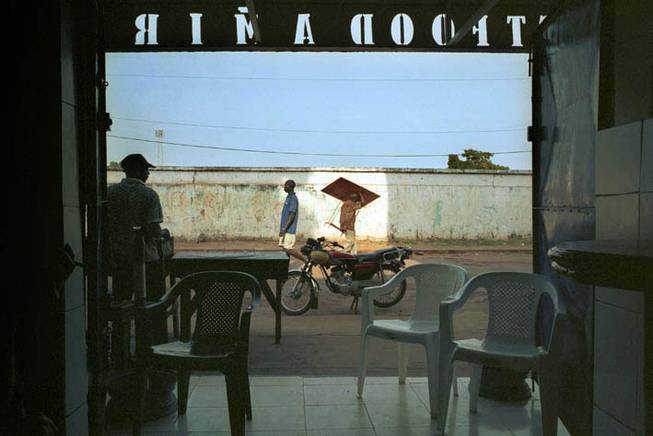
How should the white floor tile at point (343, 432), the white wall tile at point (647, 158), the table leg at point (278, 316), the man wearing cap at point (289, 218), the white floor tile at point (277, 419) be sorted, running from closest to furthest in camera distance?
the white wall tile at point (647, 158) → the white floor tile at point (343, 432) → the white floor tile at point (277, 419) → the table leg at point (278, 316) → the man wearing cap at point (289, 218)

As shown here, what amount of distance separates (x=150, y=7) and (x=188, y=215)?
16123 millimetres

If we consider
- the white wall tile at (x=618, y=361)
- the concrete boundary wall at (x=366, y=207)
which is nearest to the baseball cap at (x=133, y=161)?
the white wall tile at (x=618, y=361)

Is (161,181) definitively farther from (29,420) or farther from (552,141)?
(29,420)

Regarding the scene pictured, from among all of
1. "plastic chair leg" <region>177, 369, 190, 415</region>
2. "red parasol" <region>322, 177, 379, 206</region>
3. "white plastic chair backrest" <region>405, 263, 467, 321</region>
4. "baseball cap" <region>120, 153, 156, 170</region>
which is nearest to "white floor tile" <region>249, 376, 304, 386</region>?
"plastic chair leg" <region>177, 369, 190, 415</region>

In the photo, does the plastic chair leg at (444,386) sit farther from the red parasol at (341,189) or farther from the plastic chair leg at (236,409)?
the red parasol at (341,189)

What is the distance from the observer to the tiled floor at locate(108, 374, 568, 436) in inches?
145

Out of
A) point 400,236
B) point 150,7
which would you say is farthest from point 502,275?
point 400,236

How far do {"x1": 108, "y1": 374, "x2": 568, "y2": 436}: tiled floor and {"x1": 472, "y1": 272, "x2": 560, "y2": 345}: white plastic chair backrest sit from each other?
51cm

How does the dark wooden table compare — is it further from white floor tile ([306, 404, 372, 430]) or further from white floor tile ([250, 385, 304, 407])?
white floor tile ([306, 404, 372, 430])

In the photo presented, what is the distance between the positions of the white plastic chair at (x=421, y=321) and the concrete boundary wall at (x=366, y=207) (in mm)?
16243

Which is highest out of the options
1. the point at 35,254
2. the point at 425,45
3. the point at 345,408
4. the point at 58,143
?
the point at 425,45

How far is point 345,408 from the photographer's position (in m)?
4.08

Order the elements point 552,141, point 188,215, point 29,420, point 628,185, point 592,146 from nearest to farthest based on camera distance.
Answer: point 29,420
point 628,185
point 592,146
point 552,141
point 188,215

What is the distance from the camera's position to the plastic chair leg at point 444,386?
351cm
